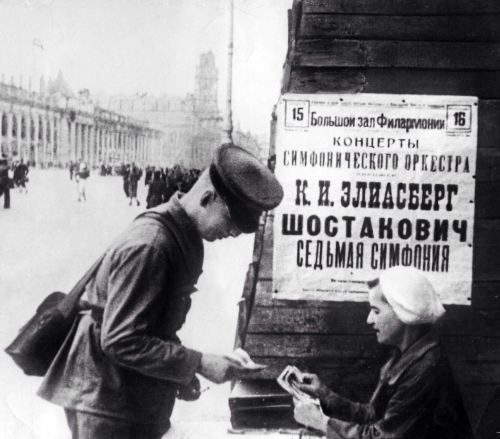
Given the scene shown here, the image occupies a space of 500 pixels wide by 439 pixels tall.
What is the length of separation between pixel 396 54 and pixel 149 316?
1641mm

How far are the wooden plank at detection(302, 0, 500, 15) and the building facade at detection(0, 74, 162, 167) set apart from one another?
0.91 m

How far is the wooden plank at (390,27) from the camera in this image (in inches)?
105

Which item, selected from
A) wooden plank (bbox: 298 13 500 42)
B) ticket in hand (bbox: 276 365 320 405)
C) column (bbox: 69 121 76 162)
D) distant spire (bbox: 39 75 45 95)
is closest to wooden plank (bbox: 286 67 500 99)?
wooden plank (bbox: 298 13 500 42)

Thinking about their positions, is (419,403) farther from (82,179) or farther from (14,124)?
(14,124)

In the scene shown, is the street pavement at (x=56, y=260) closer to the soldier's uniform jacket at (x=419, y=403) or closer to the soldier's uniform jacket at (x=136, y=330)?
the soldier's uniform jacket at (x=136, y=330)

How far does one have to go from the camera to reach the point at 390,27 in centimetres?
269

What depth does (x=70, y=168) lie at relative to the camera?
273 centimetres

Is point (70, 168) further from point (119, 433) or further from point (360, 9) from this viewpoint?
point (360, 9)

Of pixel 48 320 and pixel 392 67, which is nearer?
pixel 48 320

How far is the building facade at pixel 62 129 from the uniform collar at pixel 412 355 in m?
1.34

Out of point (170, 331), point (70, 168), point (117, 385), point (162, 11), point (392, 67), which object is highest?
point (162, 11)

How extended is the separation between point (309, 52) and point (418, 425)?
1.60 metres

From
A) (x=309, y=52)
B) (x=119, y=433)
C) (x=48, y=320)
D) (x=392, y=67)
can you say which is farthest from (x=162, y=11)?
(x=119, y=433)

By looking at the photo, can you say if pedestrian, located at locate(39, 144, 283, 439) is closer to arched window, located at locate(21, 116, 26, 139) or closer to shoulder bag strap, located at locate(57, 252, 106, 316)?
shoulder bag strap, located at locate(57, 252, 106, 316)
